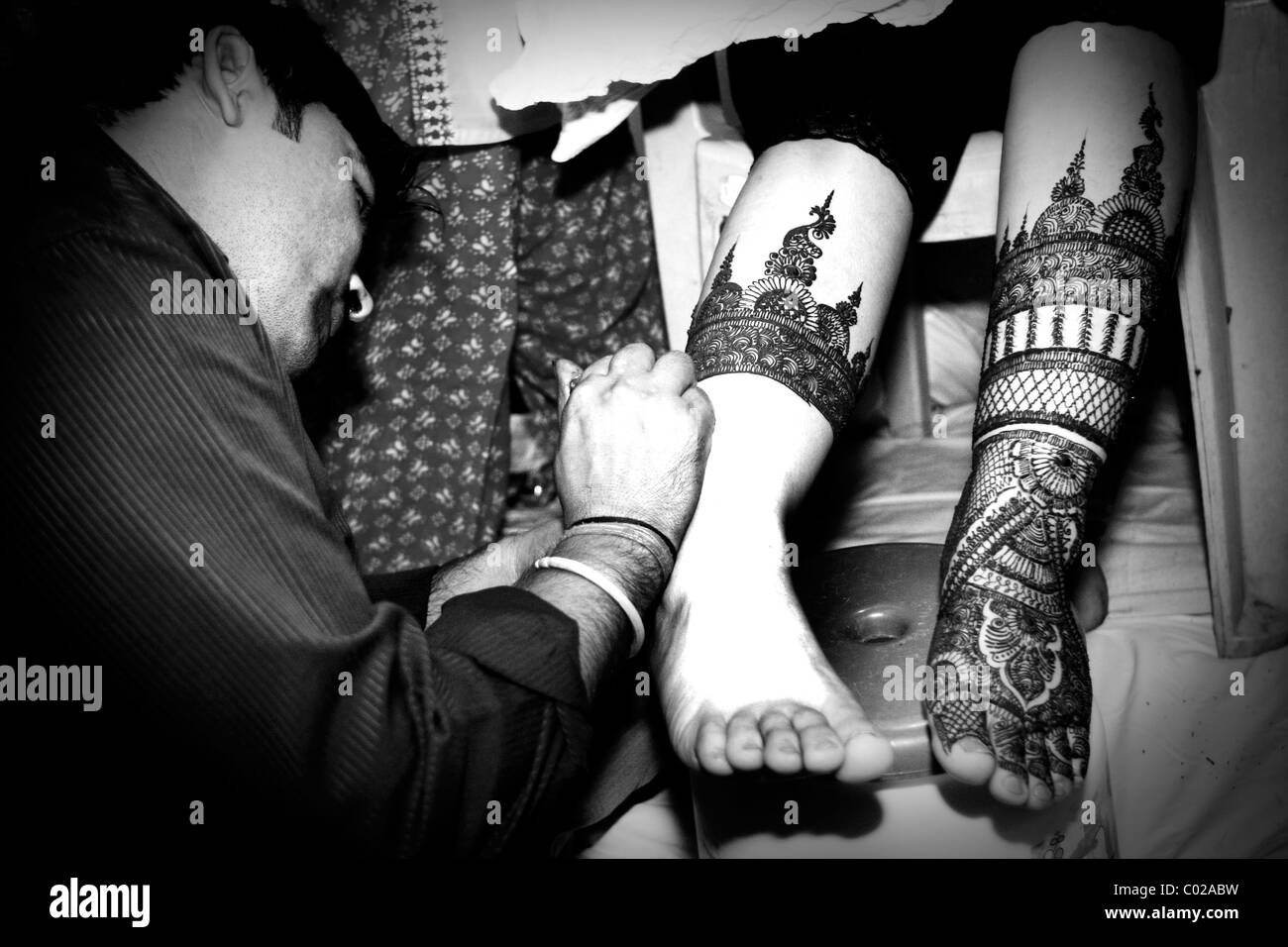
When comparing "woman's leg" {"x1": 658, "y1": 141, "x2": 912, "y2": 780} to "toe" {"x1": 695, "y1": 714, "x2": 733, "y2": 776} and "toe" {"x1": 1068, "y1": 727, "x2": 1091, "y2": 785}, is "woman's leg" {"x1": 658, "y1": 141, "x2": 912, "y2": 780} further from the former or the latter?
"toe" {"x1": 1068, "y1": 727, "x2": 1091, "y2": 785}

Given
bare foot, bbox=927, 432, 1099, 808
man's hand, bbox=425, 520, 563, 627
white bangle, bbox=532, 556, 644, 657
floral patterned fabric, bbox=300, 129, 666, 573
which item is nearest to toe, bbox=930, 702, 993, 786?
bare foot, bbox=927, 432, 1099, 808

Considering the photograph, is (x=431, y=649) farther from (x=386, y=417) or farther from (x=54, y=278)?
(x=386, y=417)

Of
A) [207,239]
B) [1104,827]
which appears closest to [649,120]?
[207,239]

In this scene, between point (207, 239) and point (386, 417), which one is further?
point (386, 417)

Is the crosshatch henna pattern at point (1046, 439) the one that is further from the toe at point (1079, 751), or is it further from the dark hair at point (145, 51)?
the dark hair at point (145, 51)

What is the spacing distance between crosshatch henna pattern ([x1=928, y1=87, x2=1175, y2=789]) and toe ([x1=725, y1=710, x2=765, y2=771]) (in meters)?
0.13

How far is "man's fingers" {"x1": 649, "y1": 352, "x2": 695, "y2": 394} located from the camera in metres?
0.84

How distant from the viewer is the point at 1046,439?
32.5 inches

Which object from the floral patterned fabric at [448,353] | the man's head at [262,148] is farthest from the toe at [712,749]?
the floral patterned fabric at [448,353]

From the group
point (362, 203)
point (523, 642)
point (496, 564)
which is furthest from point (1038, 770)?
point (362, 203)

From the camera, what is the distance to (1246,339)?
3.17 ft

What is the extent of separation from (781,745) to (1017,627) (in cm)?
22

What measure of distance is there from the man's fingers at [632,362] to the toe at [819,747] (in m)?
0.33

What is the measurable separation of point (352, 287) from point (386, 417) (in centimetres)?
36
